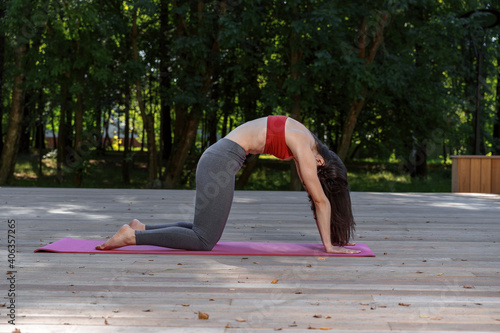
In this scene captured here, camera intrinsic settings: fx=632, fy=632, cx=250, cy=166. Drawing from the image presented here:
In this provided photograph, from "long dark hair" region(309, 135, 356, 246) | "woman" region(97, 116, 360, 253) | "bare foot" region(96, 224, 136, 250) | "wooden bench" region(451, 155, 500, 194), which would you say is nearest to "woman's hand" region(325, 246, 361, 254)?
"woman" region(97, 116, 360, 253)

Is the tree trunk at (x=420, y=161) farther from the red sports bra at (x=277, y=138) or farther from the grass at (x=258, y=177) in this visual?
the red sports bra at (x=277, y=138)

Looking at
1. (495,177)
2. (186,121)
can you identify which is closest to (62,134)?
(186,121)

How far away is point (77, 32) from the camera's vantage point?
1235cm

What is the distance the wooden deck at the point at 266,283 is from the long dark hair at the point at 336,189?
309 millimetres

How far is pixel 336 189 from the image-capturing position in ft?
13.8

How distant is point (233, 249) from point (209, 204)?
465 millimetres

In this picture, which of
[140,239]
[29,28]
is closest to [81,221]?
[140,239]

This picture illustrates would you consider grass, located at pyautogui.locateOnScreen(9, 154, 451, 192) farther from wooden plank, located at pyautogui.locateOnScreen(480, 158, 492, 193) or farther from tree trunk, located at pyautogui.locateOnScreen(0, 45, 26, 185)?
wooden plank, located at pyautogui.locateOnScreen(480, 158, 492, 193)

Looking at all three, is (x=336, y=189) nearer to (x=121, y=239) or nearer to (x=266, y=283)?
(x=266, y=283)

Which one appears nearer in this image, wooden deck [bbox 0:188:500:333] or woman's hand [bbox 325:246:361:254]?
wooden deck [bbox 0:188:500:333]

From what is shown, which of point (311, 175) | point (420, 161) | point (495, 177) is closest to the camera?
point (311, 175)

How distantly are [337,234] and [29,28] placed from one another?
400 inches

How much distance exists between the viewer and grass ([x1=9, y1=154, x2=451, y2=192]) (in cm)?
1623

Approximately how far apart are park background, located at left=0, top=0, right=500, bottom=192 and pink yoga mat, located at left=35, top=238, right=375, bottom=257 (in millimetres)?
7323
